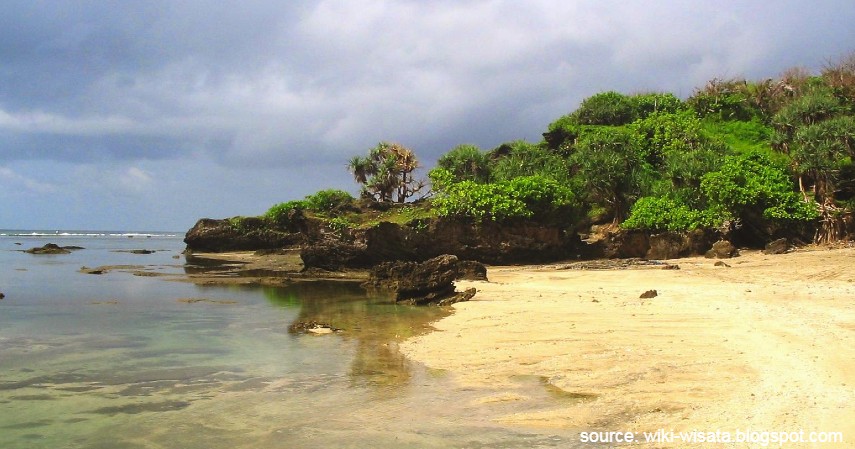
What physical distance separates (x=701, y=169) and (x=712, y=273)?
622 inches

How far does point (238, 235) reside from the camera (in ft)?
193

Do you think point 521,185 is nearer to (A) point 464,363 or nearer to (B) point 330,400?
(A) point 464,363

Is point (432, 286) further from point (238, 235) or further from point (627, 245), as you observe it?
point (238, 235)

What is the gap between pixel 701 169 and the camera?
3694 cm

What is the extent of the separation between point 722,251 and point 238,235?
144ft

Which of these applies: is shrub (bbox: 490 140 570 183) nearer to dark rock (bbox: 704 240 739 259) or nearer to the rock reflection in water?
dark rock (bbox: 704 240 739 259)

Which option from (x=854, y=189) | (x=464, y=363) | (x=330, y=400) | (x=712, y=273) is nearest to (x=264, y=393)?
(x=330, y=400)

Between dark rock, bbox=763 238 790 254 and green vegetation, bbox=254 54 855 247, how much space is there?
7.24 feet

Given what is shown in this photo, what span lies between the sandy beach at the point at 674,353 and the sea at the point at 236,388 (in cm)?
61

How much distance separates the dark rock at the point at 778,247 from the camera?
1211 inches

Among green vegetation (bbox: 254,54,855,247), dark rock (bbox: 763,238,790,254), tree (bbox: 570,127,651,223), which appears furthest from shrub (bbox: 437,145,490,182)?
dark rock (bbox: 763,238,790,254)

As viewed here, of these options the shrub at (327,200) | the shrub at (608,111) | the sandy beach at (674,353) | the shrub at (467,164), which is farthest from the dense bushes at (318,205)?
the sandy beach at (674,353)

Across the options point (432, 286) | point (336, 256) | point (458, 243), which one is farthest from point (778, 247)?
point (336, 256)

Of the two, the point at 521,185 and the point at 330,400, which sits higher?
the point at 521,185
